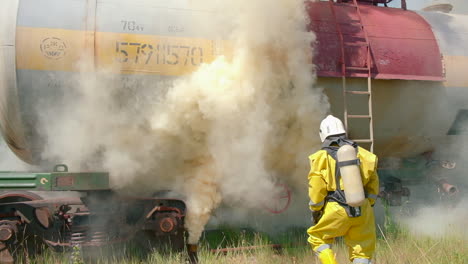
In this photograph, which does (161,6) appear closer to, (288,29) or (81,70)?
(81,70)

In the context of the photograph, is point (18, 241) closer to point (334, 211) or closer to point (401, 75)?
point (334, 211)

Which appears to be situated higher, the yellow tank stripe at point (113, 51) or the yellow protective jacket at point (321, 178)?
the yellow tank stripe at point (113, 51)

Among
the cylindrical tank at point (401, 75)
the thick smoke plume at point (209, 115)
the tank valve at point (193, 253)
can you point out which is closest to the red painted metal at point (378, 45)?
the cylindrical tank at point (401, 75)

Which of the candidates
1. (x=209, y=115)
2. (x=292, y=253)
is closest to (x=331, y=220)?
(x=292, y=253)

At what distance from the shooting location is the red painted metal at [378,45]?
4926 mm

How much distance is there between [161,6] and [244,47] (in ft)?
3.85

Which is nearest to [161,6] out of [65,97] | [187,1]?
[187,1]

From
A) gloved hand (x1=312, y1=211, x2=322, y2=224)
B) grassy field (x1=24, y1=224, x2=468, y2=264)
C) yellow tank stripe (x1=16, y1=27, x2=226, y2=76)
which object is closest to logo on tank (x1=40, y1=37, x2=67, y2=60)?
yellow tank stripe (x1=16, y1=27, x2=226, y2=76)

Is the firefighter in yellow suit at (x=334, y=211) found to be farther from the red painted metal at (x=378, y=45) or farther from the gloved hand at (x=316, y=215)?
the red painted metal at (x=378, y=45)

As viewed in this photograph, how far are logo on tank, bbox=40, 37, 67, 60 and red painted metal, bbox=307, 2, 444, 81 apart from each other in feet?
10.1

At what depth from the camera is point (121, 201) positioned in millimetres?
4688

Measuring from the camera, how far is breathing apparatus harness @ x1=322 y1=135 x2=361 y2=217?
3.31 meters

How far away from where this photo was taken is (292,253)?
4.90 metres

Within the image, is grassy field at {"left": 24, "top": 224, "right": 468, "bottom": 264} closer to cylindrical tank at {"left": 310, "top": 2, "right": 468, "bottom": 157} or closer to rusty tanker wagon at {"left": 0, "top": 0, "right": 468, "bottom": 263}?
rusty tanker wagon at {"left": 0, "top": 0, "right": 468, "bottom": 263}
